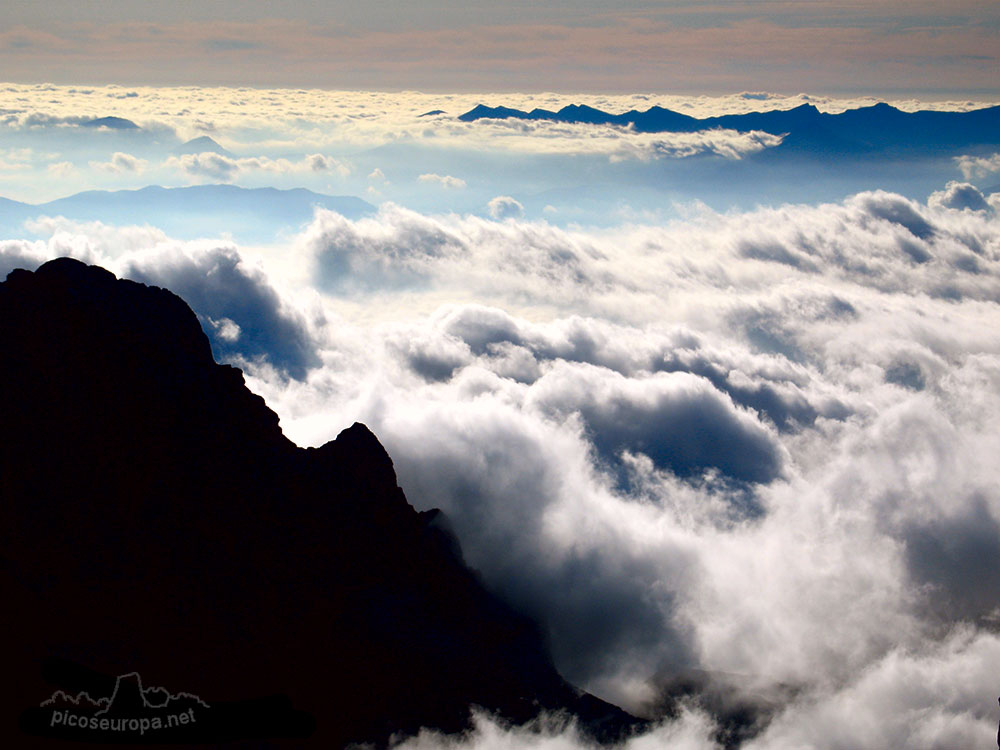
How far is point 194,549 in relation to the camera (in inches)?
3292

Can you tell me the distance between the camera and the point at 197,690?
76250 millimetres

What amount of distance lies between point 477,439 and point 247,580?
100079mm

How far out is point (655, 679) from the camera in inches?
5408

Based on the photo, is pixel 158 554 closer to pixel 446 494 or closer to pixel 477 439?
pixel 446 494

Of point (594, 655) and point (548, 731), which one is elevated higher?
point (594, 655)

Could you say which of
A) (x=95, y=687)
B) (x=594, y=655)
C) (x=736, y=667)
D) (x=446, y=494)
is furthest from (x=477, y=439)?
(x=95, y=687)

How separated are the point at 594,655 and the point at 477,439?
6240 cm

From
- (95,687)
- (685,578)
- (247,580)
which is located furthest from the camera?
(685,578)

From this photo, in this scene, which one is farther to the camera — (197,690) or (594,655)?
(594,655)

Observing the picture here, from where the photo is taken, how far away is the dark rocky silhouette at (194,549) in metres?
74.1

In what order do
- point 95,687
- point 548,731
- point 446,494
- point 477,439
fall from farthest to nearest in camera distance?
point 477,439
point 446,494
point 548,731
point 95,687

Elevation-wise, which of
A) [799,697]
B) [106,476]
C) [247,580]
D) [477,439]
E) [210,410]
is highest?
[477,439]

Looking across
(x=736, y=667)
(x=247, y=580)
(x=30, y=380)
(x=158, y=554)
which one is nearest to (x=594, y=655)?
(x=736, y=667)

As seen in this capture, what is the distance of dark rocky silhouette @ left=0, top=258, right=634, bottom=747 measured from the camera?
74.1m
